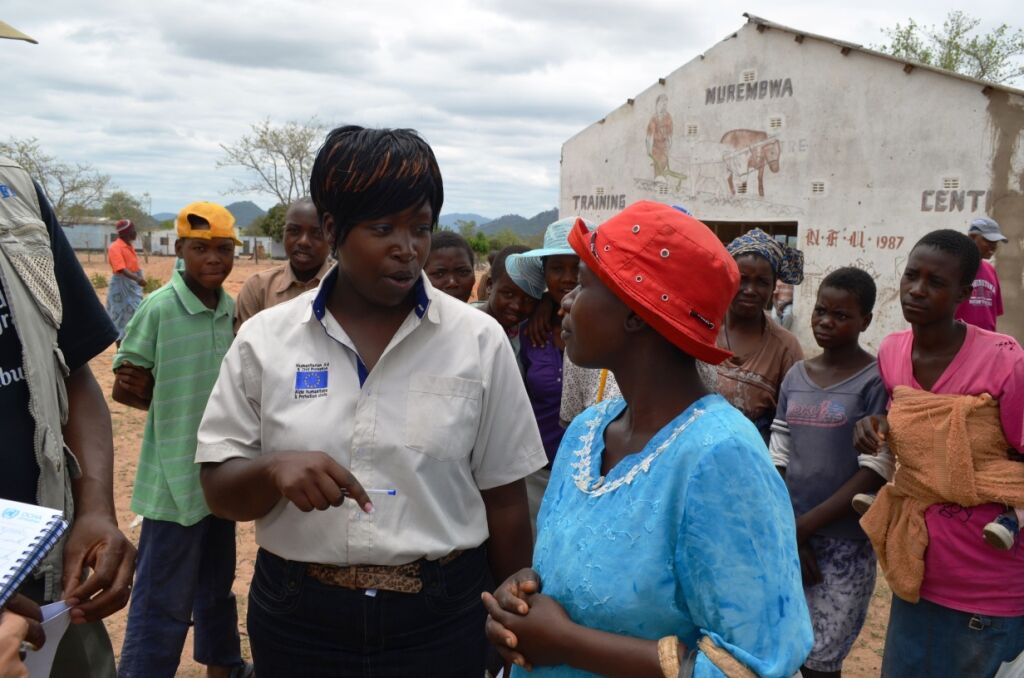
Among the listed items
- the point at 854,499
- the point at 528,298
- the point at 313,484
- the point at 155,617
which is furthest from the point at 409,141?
the point at 155,617

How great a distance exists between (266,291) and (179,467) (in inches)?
39.0

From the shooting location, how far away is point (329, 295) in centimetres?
207

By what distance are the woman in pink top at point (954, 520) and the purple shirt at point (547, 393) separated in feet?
4.03

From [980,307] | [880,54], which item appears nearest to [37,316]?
[980,307]

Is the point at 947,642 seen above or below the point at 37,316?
below

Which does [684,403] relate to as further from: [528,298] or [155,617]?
[155,617]

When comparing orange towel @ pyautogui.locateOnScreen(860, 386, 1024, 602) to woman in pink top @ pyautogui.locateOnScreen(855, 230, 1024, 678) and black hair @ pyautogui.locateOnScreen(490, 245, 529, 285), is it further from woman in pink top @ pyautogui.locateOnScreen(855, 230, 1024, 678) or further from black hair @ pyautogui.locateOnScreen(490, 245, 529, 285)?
black hair @ pyautogui.locateOnScreen(490, 245, 529, 285)

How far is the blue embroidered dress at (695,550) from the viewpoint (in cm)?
127

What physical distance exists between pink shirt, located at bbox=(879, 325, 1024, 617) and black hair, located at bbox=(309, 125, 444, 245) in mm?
2006

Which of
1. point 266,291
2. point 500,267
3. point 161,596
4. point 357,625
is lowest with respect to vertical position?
point 161,596

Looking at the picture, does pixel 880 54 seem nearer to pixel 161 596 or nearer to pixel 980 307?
pixel 980 307

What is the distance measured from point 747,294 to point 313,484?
2240mm

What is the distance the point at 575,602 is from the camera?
4.83ft

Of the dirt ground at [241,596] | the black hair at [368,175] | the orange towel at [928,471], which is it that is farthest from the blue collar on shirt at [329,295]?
the dirt ground at [241,596]
